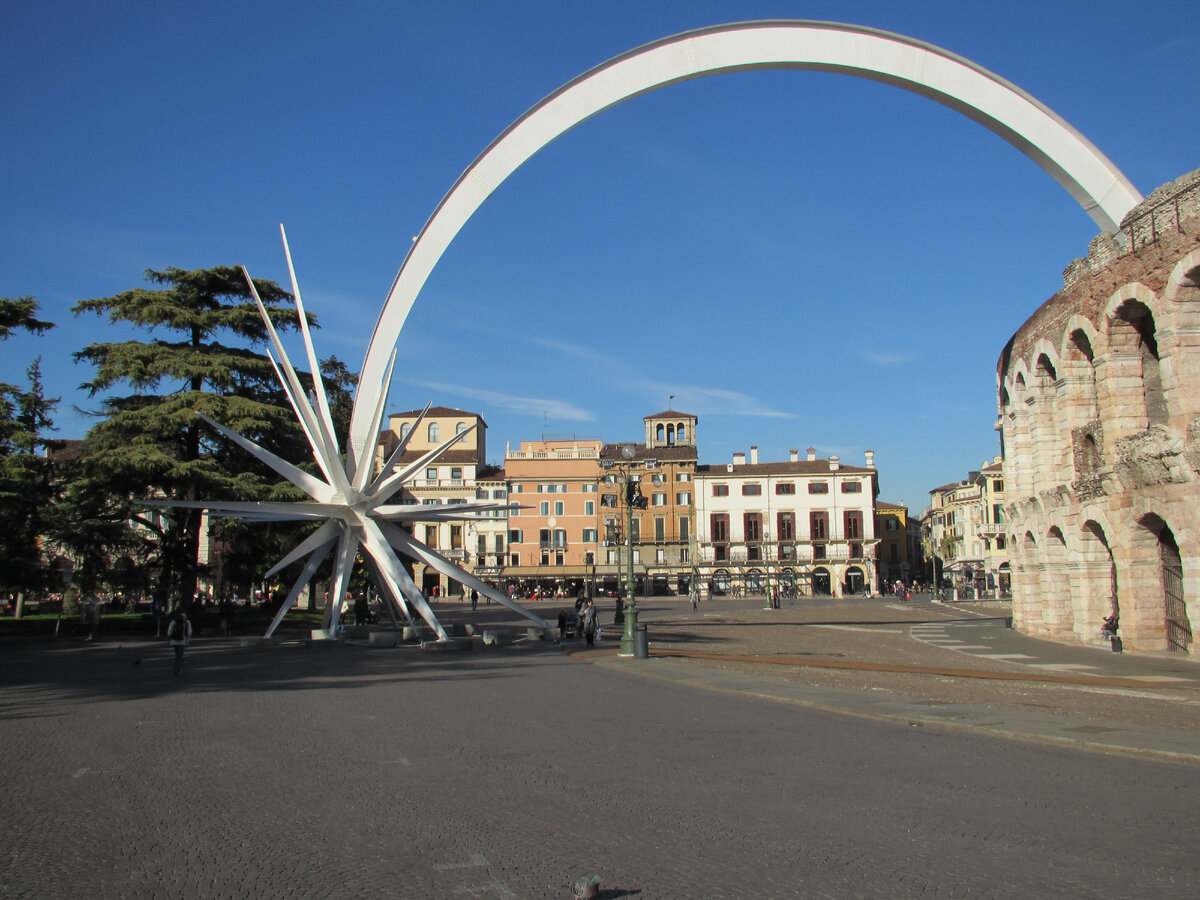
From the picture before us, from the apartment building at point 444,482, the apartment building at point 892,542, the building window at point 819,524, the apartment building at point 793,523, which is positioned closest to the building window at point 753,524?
the apartment building at point 793,523

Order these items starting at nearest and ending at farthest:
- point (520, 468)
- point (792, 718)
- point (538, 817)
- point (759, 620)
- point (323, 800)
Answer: point (538, 817) < point (323, 800) < point (792, 718) < point (759, 620) < point (520, 468)

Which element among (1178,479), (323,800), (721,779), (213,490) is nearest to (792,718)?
(721,779)

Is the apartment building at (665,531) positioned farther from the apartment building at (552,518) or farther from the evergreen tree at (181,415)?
the evergreen tree at (181,415)

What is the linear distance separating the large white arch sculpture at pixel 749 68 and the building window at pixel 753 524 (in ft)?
231

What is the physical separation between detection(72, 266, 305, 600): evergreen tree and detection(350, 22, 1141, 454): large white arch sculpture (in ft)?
20.7

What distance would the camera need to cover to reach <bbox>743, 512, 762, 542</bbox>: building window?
101 m

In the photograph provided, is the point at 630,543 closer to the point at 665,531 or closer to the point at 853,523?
the point at 665,531

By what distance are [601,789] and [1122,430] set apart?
20031 millimetres

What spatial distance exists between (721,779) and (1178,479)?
1694 centimetres

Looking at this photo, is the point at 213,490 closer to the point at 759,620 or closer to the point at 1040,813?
the point at 759,620

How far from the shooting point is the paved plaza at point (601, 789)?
5.93 metres

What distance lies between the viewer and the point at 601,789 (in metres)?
8.45

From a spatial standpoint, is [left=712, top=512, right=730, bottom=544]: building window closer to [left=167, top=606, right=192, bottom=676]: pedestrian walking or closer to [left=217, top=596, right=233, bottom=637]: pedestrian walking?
[left=217, top=596, right=233, bottom=637]: pedestrian walking

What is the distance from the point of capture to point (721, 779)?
8.88 metres
